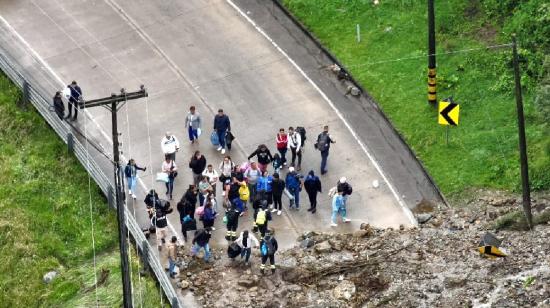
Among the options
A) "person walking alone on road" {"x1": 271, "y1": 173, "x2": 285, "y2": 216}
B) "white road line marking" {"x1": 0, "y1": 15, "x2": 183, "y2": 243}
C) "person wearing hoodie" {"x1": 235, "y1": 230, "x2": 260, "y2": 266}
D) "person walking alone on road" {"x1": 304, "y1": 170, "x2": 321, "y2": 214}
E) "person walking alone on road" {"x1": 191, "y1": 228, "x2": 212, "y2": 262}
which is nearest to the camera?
"person wearing hoodie" {"x1": 235, "y1": 230, "x2": 260, "y2": 266}

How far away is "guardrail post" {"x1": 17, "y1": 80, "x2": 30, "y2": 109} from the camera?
3738 cm

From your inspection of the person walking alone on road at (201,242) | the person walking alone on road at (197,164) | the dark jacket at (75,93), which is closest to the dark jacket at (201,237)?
the person walking alone on road at (201,242)

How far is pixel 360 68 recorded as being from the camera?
127 feet

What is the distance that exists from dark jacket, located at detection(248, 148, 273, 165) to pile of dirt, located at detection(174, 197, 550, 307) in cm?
249

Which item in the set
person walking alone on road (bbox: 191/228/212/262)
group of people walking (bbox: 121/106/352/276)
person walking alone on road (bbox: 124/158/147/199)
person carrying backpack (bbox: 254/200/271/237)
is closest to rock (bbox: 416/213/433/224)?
group of people walking (bbox: 121/106/352/276)

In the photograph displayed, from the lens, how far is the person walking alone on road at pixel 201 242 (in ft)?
104

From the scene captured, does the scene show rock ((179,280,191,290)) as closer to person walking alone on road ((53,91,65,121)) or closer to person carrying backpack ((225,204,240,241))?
person carrying backpack ((225,204,240,241))

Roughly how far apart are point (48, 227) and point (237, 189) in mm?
5036

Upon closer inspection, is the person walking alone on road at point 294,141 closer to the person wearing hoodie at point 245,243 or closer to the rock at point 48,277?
the person wearing hoodie at point 245,243

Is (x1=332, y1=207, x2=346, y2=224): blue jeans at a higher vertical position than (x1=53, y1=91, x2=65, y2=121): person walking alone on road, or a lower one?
lower

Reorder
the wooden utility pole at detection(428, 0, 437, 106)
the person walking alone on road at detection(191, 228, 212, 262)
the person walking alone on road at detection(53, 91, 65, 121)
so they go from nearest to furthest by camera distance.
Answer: the person walking alone on road at detection(191, 228, 212, 262) → the person walking alone on road at detection(53, 91, 65, 121) → the wooden utility pole at detection(428, 0, 437, 106)

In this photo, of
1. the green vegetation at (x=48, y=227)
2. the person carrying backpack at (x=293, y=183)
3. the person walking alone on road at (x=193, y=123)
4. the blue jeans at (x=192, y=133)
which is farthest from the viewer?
the blue jeans at (x=192, y=133)

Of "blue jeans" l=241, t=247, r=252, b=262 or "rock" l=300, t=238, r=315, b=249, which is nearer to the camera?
"blue jeans" l=241, t=247, r=252, b=262

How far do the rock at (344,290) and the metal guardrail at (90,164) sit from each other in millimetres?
3621
